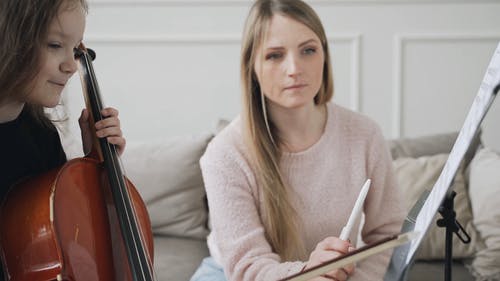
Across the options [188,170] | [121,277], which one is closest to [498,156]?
[188,170]

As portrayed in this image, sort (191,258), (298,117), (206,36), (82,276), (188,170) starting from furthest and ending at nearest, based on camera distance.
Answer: (206,36)
(188,170)
(191,258)
(298,117)
(82,276)

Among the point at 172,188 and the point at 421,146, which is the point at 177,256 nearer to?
the point at 172,188

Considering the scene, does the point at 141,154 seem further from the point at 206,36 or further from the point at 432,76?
the point at 432,76

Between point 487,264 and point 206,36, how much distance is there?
1.44 metres

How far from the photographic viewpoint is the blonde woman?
4.72 ft

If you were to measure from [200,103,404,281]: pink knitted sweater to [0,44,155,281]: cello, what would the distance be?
12.6 inches

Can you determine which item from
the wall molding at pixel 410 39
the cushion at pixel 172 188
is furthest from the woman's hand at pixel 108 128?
the wall molding at pixel 410 39

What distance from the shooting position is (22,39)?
1086mm

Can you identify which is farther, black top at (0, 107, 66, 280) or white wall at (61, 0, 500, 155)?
white wall at (61, 0, 500, 155)

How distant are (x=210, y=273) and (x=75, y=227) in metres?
0.65

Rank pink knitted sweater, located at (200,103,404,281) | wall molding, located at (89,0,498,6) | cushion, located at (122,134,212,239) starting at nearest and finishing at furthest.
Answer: pink knitted sweater, located at (200,103,404,281) < cushion, located at (122,134,212,239) < wall molding, located at (89,0,498,6)

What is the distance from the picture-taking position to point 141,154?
227cm

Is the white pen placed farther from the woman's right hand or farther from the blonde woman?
the blonde woman

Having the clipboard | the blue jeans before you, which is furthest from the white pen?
the blue jeans
